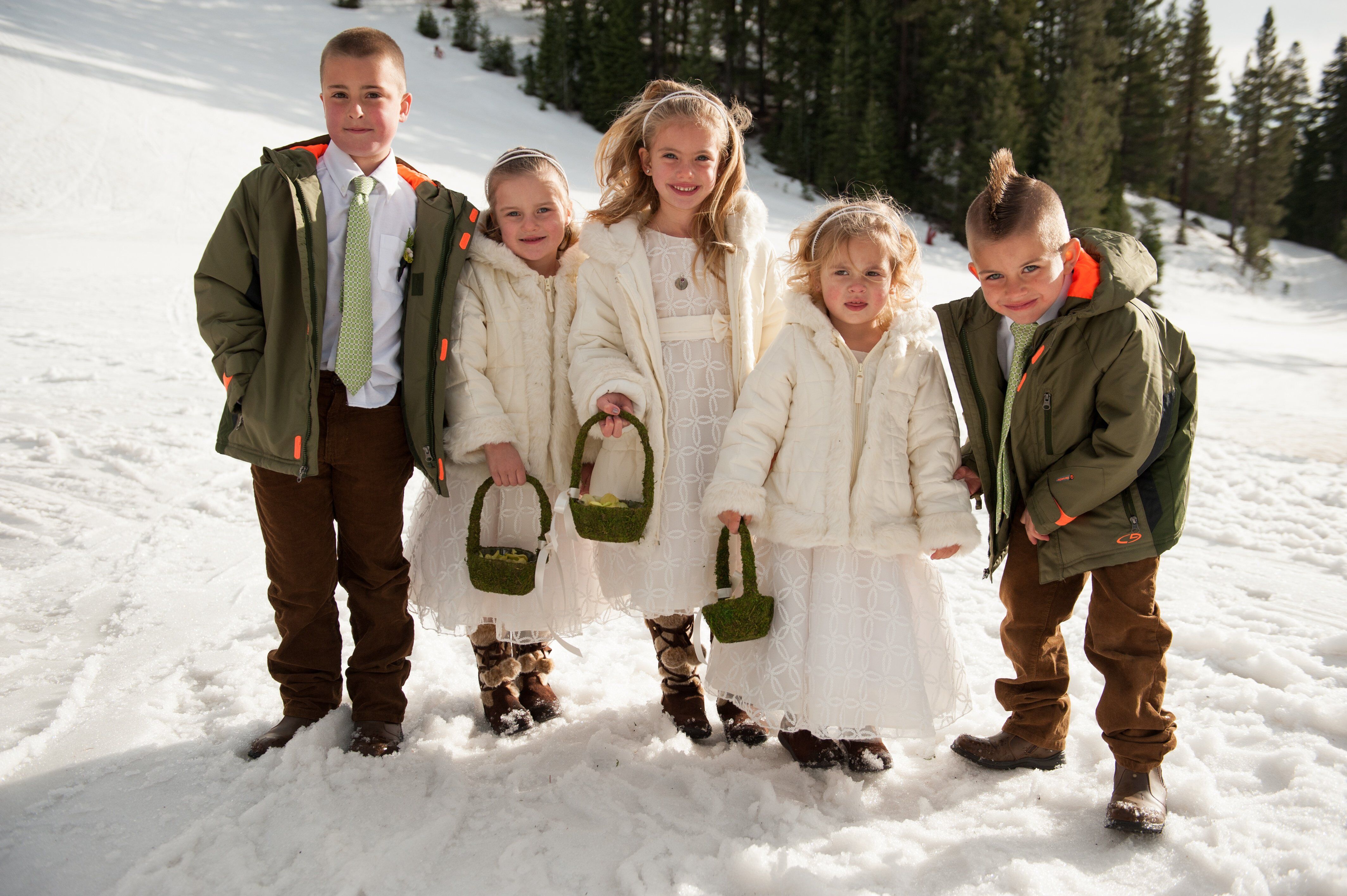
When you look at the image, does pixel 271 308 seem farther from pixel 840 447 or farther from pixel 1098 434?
pixel 1098 434

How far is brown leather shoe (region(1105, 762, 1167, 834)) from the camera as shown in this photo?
7.41 ft

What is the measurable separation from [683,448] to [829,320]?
1.97ft

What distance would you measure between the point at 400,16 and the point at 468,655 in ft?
114

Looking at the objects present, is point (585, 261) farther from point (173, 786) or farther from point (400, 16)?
point (400, 16)

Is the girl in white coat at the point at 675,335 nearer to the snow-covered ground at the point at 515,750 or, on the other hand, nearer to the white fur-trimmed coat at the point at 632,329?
the white fur-trimmed coat at the point at 632,329

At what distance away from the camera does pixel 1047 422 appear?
7.84 feet

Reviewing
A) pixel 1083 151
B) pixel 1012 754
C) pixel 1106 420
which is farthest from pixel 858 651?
pixel 1083 151

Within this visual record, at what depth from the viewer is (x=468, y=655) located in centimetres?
339

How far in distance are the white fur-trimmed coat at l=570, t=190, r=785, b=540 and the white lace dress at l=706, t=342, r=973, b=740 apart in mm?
509

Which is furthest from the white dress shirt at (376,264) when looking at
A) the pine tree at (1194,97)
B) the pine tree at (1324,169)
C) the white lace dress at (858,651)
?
the pine tree at (1324,169)

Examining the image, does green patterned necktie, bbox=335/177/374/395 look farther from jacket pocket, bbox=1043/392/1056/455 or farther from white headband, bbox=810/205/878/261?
jacket pocket, bbox=1043/392/1056/455

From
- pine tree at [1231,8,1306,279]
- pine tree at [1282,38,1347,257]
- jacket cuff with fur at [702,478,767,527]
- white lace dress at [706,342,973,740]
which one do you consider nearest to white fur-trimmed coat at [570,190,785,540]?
jacket cuff with fur at [702,478,767,527]

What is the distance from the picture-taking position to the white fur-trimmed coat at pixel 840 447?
246 cm

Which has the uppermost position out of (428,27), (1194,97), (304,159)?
(428,27)
